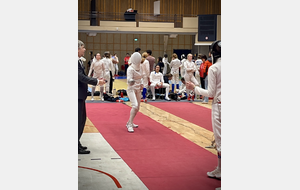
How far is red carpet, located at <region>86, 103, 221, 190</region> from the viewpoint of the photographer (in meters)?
4.23

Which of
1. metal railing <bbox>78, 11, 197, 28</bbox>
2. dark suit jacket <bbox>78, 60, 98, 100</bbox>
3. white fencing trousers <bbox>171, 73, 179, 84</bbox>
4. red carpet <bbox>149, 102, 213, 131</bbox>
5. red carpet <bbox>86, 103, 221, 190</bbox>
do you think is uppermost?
metal railing <bbox>78, 11, 197, 28</bbox>

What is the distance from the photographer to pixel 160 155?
546 centimetres

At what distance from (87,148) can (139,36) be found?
22784 millimetres

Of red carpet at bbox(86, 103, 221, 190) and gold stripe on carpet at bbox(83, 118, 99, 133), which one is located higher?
red carpet at bbox(86, 103, 221, 190)

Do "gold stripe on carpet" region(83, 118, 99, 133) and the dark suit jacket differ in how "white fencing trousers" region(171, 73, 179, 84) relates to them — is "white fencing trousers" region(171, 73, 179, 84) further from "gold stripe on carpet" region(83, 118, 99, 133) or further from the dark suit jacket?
the dark suit jacket

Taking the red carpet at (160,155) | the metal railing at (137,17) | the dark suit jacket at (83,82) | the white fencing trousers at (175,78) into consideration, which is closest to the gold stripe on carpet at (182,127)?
the red carpet at (160,155)

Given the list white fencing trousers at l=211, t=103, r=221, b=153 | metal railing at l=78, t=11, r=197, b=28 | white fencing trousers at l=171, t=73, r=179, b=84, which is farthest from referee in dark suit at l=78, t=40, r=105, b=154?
metal railing at l=78, t=11, r=197, b=28

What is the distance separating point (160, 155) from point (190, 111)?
490 cm

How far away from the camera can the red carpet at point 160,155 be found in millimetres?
4234

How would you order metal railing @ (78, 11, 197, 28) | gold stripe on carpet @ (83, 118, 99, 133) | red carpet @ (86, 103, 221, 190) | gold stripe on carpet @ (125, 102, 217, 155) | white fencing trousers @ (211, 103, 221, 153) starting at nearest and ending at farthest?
white fencing trousers @ (211, 103, 221, 153), red carpet @ (86, 103, 221, 190), gold stripe on carpet @ (125, 102, 217, 155), gold stripe on carpet @ (83, 118, 99, 133), metal railing @ (78, 11, 197, 28)

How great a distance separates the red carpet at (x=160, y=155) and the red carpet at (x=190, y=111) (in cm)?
100

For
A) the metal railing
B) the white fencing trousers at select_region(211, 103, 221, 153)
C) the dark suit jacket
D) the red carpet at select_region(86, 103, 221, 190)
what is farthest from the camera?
the metal railing

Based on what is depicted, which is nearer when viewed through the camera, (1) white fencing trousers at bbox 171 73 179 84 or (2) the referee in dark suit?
(2) the referee in dark suit

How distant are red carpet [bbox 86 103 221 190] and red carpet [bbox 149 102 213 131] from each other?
3.29ft
